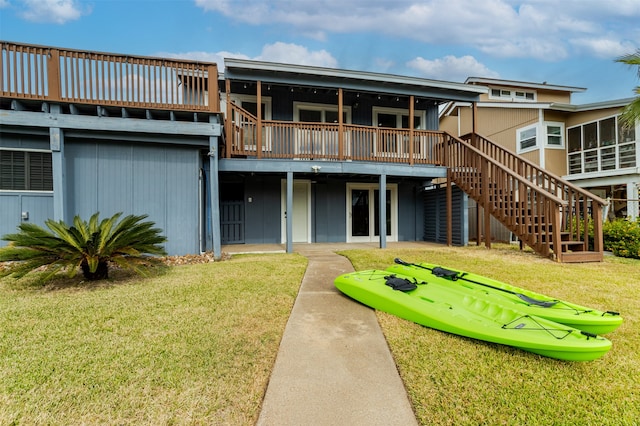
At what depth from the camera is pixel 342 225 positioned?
10.7 metres

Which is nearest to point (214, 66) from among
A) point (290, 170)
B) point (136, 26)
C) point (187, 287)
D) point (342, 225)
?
point (290, 170)

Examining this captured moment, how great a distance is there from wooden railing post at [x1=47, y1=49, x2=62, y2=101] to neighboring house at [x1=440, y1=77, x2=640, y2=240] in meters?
11.1

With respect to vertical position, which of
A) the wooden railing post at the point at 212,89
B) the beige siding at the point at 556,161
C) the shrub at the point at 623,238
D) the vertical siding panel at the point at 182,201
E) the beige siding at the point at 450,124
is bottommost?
the shrub at the point at 623,238

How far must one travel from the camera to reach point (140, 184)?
6.68m

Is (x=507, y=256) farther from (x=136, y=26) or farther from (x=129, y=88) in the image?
(x=136, y=26)

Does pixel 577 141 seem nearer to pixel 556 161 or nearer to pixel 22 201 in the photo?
pixel 556 161

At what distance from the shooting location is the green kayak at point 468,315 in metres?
2.24

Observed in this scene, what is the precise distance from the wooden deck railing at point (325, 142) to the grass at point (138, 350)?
4743mm

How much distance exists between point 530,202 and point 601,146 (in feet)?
24.3

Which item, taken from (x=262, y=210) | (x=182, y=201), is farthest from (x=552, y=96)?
(x=182, y=201)

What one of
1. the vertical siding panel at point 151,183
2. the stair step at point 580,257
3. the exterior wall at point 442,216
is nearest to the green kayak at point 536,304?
the stair step at point 580,257

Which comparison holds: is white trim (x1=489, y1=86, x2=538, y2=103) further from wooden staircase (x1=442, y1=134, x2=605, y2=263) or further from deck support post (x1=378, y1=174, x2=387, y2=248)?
deck support post (x1=378, y1=174, x2=387, y2=248)

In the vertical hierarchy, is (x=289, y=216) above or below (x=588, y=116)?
below

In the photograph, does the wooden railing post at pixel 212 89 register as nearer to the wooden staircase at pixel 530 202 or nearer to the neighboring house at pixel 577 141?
the wooden staircase at pixel 530 202
